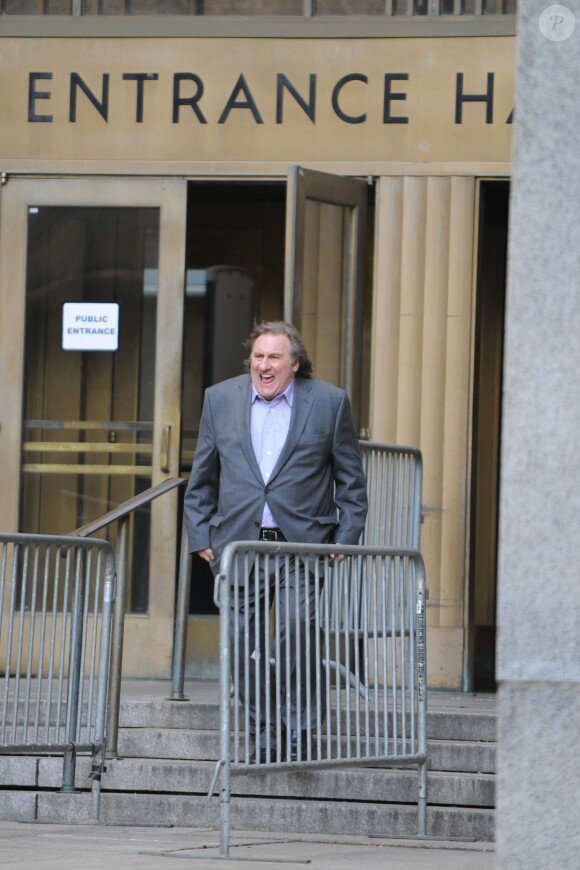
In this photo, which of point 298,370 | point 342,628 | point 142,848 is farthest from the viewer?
point 298,370

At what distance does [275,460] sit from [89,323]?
2613 millimetres

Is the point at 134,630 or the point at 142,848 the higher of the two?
the point at 134,630

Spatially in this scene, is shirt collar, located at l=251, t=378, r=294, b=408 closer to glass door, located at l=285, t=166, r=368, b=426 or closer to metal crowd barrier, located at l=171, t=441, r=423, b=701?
metal crowd barrier, located at l=171, t=441, r=423, b=701

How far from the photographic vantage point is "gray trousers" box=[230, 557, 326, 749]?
242 inches

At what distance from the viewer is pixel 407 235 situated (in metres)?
9.02

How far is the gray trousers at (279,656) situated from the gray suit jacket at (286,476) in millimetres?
498

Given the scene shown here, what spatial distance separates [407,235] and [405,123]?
0.60 m

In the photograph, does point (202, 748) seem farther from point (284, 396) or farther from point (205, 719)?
point (284, 396)

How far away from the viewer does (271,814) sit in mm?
6754

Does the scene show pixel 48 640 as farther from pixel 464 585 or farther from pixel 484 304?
pixel 484 304

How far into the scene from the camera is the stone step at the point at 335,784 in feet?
22.6

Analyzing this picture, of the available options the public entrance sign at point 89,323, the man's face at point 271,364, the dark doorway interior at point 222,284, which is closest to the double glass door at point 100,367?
the public entrance sign at point 89,323

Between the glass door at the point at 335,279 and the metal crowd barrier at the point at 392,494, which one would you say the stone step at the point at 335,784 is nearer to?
the metal crowd barrier at the point at 392,494

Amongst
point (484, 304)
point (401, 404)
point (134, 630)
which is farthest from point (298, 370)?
point (484, 304)
